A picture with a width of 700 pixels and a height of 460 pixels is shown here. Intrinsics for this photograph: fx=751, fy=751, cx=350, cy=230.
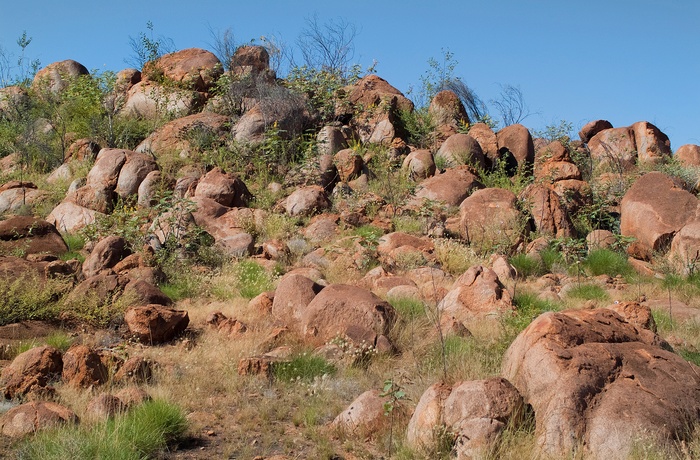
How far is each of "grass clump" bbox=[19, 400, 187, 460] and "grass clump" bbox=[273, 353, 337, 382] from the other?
1.28 meters

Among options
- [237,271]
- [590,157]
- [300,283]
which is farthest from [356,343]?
[590,157]

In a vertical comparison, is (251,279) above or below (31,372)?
above

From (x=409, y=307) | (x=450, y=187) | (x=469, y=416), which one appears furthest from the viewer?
(x=450, y=187)

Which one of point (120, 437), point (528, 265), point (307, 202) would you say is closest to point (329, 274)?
point (528, 265)

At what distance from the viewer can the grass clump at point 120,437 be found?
4.86 m

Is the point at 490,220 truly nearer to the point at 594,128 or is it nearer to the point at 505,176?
the point at 505,176

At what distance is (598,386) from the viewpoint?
16.4 ft

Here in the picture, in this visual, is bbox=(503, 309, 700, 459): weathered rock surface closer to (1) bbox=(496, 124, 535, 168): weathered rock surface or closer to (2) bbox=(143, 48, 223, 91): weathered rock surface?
(1) bbox=(496, 124, 535, 168): weathered rock surface

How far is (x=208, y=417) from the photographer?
611 centimetres

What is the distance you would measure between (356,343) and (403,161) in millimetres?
9991

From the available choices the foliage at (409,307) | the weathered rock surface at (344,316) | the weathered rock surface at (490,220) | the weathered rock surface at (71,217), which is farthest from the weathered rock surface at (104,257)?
the weathered rock surface at (490,220)

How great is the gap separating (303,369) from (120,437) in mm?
2168

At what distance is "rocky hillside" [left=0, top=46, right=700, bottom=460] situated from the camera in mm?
5188

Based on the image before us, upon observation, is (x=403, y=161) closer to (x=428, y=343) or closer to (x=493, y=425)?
(x=428, y=343)
